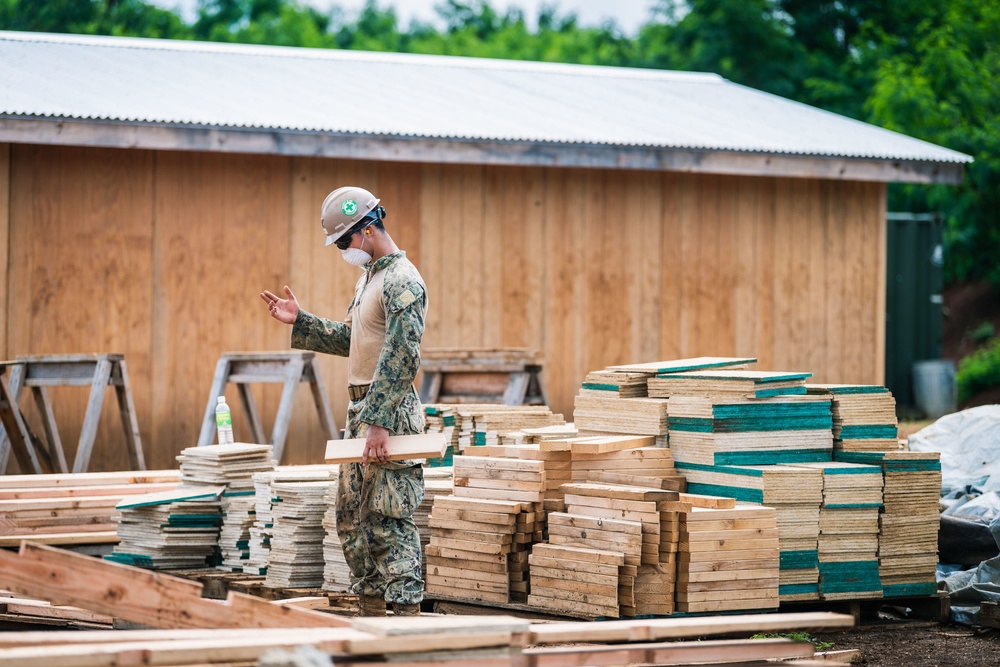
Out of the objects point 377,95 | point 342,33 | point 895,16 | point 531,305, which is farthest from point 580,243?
point 342,33

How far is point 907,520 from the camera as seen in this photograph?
30.2ft

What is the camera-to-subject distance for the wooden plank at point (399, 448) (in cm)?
738

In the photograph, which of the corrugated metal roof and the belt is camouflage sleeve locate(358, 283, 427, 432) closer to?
the belt

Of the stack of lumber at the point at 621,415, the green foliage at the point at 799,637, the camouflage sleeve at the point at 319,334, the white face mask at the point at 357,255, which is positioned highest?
the white face mask at the point at 357,255

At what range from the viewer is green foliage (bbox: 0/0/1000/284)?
27.7 metres

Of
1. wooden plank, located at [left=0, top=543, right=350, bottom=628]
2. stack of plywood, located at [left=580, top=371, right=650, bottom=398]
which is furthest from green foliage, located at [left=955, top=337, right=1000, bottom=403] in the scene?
wooden plank, located at [left=0, top=543, right=350, bottom=628]

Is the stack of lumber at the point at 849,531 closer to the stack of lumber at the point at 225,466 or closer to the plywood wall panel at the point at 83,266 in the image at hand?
the stack of lumber at the point at 225,466

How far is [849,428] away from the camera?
9375 millimetres

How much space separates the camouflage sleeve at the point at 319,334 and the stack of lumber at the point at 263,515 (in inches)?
76.6

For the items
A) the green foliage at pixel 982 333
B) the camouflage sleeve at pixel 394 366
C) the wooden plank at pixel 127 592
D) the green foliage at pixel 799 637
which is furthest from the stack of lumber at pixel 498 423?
the green foliage at pixel 982 333

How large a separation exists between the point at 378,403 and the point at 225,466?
10.3 ft

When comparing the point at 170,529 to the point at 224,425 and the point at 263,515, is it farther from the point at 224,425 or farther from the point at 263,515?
the point at 224,425

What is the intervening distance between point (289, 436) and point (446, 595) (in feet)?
14.9

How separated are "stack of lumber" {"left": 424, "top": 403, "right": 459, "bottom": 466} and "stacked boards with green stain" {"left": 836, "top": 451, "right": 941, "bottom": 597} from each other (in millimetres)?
3073
